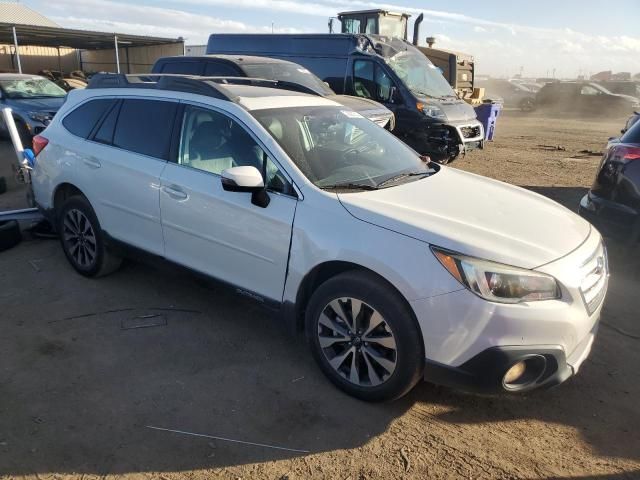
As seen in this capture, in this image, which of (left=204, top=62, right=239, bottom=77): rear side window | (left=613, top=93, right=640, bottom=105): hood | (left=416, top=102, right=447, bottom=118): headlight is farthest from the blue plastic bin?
(left=613, top=93, right=640, bottom=105): hood

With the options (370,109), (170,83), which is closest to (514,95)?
(370,109)

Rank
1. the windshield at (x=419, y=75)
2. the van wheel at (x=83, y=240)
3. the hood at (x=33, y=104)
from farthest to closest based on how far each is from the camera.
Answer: the hood at (x=33, y=104) → the windshield at (x=419, y=75) → the van wheel at (x=83, y=240)

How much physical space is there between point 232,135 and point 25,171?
3058 millimetres

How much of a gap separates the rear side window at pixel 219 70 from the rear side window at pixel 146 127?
5115mm

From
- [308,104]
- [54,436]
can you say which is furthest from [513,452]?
[308,104]

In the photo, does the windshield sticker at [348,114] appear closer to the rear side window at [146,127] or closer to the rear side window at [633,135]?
the rear side window at [146,127]

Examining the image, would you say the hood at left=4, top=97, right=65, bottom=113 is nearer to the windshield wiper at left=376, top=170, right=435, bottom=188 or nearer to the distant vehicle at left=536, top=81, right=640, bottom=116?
the windshield wiper at left=376, top=170, right=435, bottom=188

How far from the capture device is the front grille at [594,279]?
2846 millimetres

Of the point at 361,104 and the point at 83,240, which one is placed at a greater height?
the point at 361,104

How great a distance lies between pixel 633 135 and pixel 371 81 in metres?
6.37

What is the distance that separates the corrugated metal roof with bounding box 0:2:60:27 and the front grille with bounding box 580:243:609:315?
45973 millimetres

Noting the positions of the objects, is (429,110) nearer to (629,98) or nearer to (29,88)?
(29,88)

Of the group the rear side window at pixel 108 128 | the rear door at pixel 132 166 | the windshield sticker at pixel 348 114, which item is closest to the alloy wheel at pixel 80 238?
the rear door at pixel 132 166

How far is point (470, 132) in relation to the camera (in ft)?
34.6
